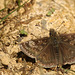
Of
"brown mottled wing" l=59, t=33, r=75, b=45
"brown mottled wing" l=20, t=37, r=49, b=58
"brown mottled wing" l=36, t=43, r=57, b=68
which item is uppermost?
"brown mottled wing" l=59, t=33, r=75, b=45

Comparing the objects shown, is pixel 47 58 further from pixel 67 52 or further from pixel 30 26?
pixel 30 26

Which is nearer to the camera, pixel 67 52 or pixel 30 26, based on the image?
pixel 67 52

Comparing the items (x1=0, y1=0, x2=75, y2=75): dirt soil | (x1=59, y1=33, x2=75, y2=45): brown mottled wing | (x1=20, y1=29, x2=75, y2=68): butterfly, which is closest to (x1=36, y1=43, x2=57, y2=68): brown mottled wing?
(x1=20, y1=29, x2=75, y2=68): butterfly

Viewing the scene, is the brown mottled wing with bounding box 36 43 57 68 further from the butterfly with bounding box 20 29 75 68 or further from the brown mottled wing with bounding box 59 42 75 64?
the brown mottled wing with bounding box 59 42 75 64

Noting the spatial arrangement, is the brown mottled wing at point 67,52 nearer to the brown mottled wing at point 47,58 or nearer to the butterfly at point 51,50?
the butterfly at point 51,50

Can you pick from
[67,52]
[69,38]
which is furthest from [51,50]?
[69,38]

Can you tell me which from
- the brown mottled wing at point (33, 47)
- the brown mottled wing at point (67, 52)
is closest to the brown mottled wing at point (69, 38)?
the brown mottled wing at point (67, 52)

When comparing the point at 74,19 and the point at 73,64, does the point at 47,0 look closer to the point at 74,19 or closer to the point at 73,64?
the point at 74,19
